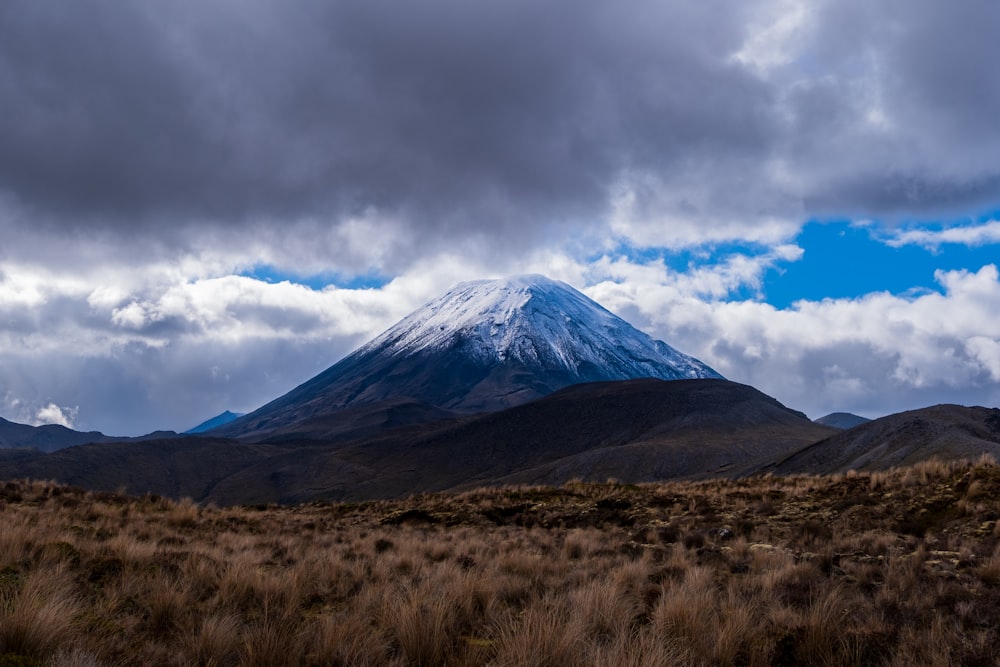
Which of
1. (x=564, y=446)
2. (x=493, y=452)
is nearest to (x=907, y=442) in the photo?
(x=564, y=446)

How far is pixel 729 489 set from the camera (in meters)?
22.5

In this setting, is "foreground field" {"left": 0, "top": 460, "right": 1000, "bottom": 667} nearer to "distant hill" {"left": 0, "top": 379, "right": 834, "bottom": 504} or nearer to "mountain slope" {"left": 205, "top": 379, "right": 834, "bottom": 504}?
"mountain slope" {"left": 205, "top": 379, "right": 834, "bottom": 504}

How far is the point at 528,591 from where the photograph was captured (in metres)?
7.45

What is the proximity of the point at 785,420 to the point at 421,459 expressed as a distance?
8031 cm

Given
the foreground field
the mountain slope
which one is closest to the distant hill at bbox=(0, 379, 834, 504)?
the mountain slope

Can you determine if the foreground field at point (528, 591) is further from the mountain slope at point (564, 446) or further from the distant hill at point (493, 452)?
the distant hill at point (493, 452)

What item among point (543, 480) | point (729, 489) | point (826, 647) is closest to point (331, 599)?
point (826, 647)

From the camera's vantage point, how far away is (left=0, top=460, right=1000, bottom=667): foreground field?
15.9 ft

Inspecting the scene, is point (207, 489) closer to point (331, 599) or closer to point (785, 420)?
point (785, 420)

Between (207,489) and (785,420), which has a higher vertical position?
(785,420)

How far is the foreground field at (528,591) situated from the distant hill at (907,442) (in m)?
44.8

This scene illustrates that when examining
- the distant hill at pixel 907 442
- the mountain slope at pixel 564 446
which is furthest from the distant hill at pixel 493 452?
the distant hill at pixel 907 442

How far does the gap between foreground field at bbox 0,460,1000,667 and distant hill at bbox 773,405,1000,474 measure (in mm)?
44810

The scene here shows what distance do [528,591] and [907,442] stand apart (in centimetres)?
6521
